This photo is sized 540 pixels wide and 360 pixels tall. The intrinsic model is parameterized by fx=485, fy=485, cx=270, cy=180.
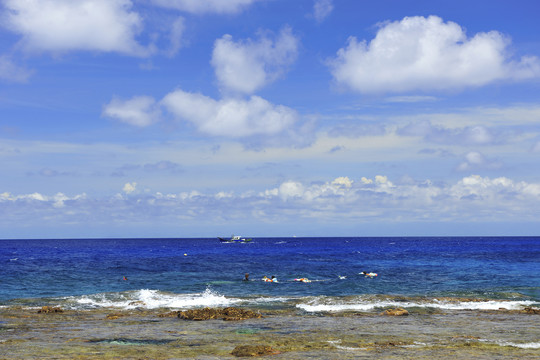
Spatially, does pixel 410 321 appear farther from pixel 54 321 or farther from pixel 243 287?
pixel 243 287

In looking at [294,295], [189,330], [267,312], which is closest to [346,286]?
[294,295]

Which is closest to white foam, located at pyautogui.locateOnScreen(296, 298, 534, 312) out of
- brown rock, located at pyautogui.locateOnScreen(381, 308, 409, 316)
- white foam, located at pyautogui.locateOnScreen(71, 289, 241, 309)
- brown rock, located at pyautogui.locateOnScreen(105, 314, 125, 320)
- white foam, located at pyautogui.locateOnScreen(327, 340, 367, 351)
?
brown rock, located at pyautogui.locateOnScreen(381, 308, 409, 316)

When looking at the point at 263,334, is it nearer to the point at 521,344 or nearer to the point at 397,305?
the point at 521,344

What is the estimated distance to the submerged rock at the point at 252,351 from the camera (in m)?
20.5

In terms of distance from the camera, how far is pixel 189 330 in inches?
1073

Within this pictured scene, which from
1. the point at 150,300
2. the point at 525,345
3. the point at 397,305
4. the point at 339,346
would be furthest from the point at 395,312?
the point at 150,300

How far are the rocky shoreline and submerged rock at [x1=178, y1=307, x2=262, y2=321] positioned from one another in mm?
65

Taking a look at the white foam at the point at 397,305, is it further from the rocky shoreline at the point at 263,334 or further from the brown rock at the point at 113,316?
the brown rock at the point at 113,316

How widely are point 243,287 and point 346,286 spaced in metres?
11.7

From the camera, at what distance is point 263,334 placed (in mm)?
25672

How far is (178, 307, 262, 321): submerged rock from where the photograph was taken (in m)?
31.4

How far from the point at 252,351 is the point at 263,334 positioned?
5042mm

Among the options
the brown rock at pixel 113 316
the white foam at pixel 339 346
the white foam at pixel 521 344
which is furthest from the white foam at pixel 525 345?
the brown rock at pixel 113 316

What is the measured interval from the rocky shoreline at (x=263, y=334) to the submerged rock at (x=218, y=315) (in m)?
0.07
